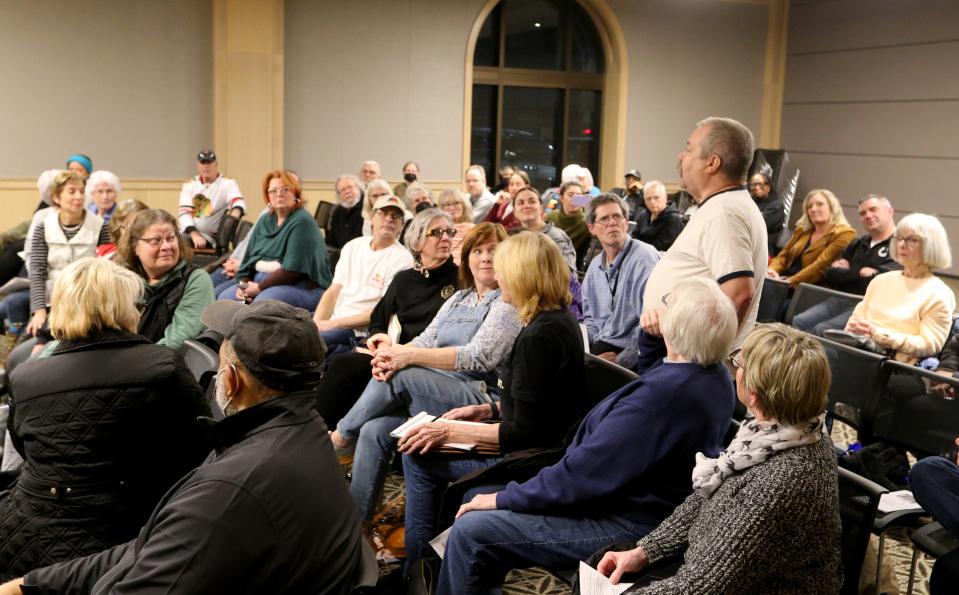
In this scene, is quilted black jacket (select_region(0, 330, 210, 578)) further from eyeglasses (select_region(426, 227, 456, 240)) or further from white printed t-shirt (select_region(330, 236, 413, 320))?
white printed t-shirt (select_region(330, 236, 413, 320))

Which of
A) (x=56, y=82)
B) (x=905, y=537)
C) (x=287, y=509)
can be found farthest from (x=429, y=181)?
(x=287, y=509)

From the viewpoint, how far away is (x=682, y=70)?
13.4 m

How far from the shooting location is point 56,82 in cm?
998

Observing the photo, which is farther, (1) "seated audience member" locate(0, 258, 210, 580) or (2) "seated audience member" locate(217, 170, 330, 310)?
(2) "seated audience member" locate(217, 170, 330, 310)

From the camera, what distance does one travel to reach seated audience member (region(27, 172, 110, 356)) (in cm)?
523

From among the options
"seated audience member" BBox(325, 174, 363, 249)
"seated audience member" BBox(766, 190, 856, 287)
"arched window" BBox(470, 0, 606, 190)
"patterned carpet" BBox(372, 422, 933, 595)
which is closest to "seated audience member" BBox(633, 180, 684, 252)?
"seated audience member" BBox(766, 190, 856, 287)

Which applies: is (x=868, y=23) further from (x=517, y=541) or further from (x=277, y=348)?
(x=277, y=348)

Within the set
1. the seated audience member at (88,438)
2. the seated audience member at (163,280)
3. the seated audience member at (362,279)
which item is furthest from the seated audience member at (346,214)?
the seated audience member at (88,438)

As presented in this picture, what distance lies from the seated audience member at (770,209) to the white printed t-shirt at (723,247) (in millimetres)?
5300

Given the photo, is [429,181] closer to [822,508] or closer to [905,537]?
[905,537]

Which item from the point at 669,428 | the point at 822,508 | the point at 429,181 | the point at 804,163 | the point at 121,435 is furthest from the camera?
the point at 804,163

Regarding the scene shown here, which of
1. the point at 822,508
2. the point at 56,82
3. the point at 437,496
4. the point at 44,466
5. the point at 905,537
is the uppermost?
the point at 56,82

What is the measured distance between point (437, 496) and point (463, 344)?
0.72 m

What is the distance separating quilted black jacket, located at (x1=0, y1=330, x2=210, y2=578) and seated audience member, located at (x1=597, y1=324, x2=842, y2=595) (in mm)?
1387
